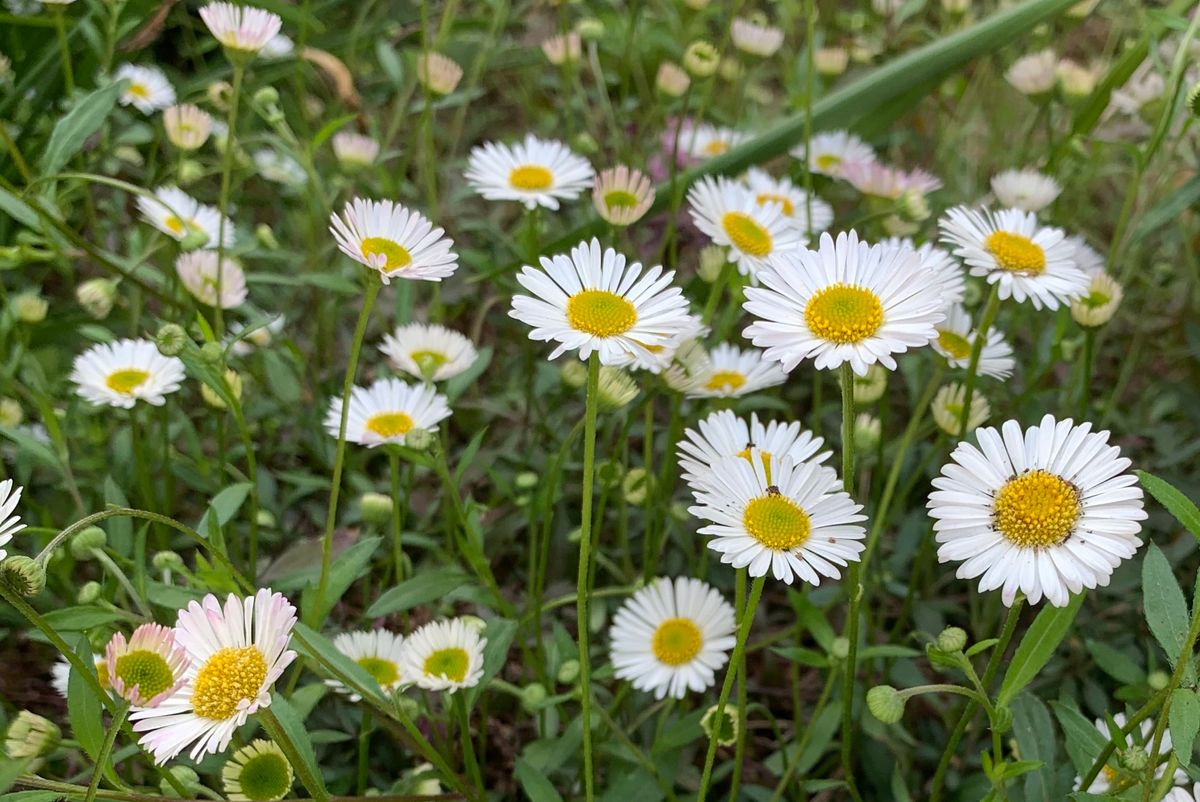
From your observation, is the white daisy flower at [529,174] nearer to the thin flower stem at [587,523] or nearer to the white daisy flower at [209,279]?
the white daisy flower at [209,279]

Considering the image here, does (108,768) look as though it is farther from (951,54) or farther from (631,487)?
(951,54)

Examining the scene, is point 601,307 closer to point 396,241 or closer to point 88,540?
point 396,241

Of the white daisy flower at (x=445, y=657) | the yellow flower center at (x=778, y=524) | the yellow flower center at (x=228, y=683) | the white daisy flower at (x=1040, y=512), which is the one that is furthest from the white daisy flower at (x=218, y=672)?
the white daisy flower at (x=1040, y=512)

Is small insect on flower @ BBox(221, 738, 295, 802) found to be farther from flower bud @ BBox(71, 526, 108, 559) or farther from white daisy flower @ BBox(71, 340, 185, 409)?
white daisy flower @ BBox(71, 340, 185, 409)

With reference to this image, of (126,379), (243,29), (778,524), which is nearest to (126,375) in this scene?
(126,379)

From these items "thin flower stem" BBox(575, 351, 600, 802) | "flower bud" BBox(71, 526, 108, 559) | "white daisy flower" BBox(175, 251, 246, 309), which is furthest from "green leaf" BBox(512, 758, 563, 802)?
"white daisy flower" BBox(175, 251, 246, 309)

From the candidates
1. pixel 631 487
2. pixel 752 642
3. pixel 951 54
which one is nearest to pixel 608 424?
pixel 631 487
